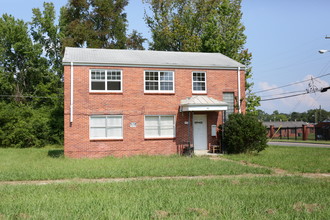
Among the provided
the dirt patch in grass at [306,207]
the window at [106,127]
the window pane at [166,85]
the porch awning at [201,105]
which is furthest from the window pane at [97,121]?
the dirt patch in grass at [306,207]

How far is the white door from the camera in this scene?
22.6 metres

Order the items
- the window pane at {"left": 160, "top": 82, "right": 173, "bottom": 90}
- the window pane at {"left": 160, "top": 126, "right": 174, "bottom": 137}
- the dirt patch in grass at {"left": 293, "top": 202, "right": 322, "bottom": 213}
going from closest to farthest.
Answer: the dirt patch in grass at {"left": 293, "top": 202, "right": 322, "bottom": 213}
the window pane at {"left": 160, "top": 126, "right": 174, "bottom": 137}
the window pane at {"left": 160, "top": 82, "right": 173, "bottom": 90}

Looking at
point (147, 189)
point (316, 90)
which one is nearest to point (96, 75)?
point (147, 189)

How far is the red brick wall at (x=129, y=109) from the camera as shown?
805 inches

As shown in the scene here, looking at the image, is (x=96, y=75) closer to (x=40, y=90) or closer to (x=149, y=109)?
(x=149, y=109)

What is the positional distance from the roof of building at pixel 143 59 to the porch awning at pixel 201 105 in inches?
92.3

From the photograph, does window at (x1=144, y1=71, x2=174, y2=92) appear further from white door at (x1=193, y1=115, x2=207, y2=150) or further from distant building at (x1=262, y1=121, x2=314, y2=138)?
distant building at (x1=262, y1=121, x2=314, y2=138)

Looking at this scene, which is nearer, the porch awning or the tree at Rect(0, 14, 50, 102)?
the porch awning

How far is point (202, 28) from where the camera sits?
42719mm

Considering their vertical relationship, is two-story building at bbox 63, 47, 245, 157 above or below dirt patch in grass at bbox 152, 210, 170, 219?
above

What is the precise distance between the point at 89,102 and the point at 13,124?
48.2 ft

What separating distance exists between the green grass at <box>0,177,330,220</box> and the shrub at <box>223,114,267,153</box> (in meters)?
9.11

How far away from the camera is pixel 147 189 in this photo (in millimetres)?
10039

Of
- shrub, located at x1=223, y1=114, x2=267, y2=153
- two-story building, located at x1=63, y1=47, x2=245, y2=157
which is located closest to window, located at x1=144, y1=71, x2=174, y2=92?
two-story building, located at x1=63, y1=47, x2=245, y2=157
